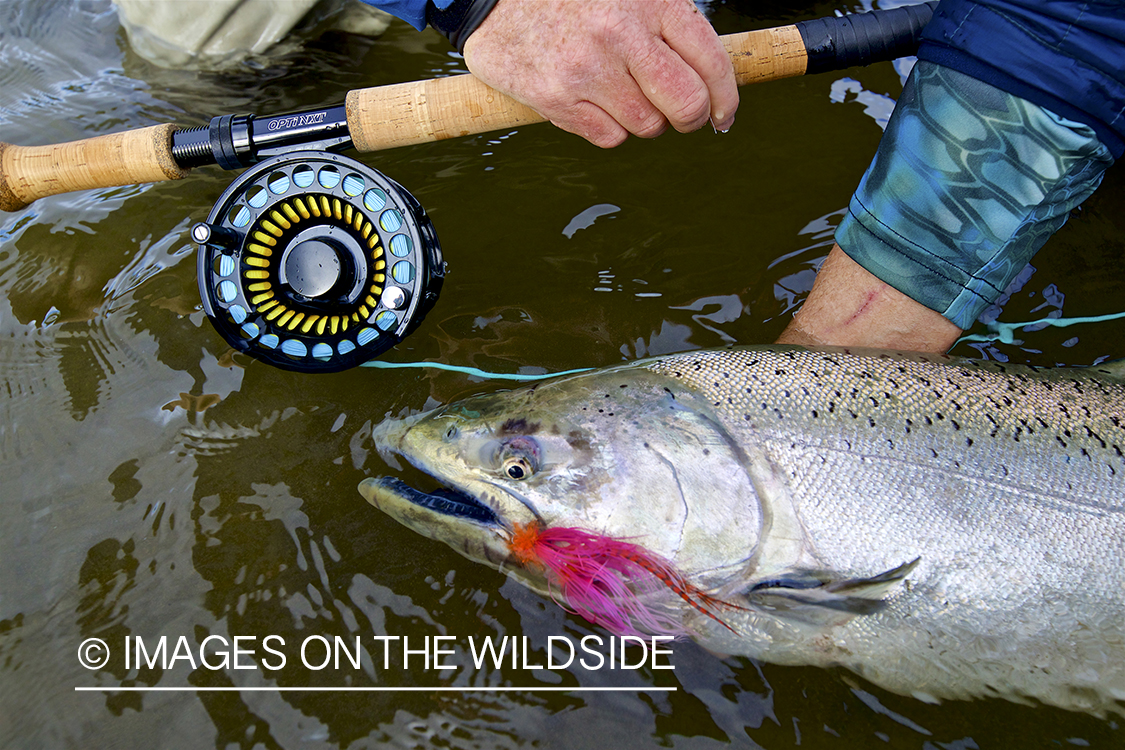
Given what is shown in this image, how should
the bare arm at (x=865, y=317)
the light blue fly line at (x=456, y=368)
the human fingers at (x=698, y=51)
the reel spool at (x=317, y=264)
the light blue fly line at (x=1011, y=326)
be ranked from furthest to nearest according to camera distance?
the light blue fly line at (x=1011, y=326), the light blue fly line at (x=456, y=368), the bare arm at (x=865, y=317), the reel spool at (x=317, y=264), the human fingers at (x=698, y=51)

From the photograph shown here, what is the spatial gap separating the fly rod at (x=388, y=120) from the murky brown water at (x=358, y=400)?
2.12 ft

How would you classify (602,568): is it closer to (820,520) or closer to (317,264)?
(820,520)

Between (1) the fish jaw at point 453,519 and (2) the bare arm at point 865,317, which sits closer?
(1) the fish jaw at point 453,519

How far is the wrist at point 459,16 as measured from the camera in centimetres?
195

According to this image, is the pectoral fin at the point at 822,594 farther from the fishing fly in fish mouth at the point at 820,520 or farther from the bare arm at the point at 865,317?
the bare arm at the point at 865,317

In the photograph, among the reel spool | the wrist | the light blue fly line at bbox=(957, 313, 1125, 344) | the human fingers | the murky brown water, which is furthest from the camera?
the light blue fly line at bbox=(957, 313, 1125, 344)

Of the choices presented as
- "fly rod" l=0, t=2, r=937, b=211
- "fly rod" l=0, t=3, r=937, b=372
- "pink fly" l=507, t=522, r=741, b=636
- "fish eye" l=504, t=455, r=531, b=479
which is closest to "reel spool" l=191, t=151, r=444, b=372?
"fly rod" l=0, t=3, r=937, b=372

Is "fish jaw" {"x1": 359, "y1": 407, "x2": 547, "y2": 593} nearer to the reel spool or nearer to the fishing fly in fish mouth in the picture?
the fishing fly in fish mouth

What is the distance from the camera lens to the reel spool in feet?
7.24

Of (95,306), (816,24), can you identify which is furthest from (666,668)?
(95,306)

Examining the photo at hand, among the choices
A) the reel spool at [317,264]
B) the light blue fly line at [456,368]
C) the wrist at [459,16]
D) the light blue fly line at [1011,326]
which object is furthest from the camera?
the light blue fly line at [1011,326]

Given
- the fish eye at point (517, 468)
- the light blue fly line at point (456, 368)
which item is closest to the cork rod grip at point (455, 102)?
the light blue fly line at point (456, 368)

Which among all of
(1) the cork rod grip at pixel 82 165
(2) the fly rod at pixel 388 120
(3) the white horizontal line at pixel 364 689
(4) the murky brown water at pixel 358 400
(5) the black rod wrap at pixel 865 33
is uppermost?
(5) the black rod wrap at pixel 865 33

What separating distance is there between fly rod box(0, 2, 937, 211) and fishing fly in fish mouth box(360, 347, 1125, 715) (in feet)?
3.10
